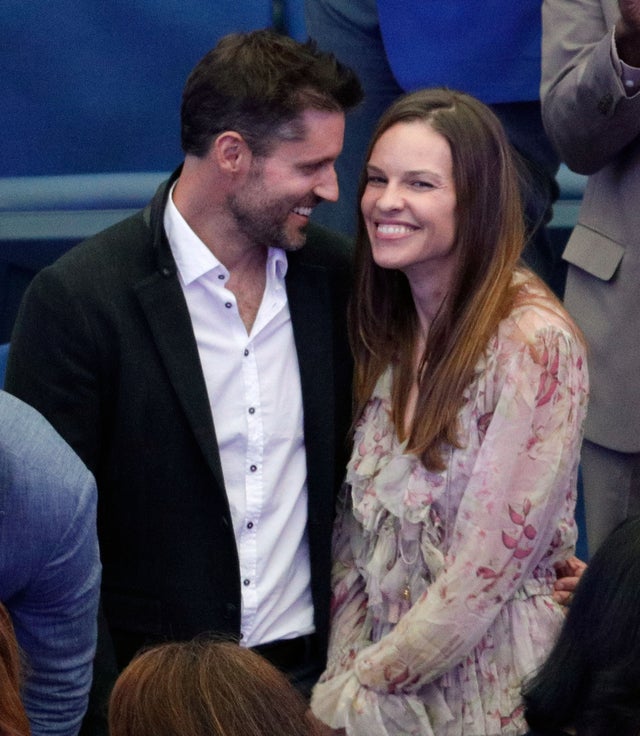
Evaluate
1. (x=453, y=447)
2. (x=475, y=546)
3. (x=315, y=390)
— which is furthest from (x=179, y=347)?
(x=475, y=546)

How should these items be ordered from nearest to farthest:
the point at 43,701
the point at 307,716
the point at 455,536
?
the point at 307,716, the point at 43,701, the point at 455,536

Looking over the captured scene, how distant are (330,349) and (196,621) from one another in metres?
0.52

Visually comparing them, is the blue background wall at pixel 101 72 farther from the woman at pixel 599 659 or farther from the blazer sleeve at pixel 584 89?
the woman at pixel 599 659

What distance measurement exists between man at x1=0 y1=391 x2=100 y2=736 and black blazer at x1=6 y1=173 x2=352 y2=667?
1.01ft

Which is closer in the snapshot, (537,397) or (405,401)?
(537,397)

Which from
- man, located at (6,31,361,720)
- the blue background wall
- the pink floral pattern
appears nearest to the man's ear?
man, located at (6,31,361,720)

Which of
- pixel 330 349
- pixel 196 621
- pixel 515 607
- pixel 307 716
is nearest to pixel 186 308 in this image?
pixel 330 349

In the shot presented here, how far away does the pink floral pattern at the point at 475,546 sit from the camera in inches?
91.3

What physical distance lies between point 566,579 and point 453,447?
0.33 m

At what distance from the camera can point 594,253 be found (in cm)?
281

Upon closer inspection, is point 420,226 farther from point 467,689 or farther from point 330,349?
point 467,689

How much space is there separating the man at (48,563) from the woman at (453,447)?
487 mm

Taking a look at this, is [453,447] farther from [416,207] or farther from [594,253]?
[594,253]

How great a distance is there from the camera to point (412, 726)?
2414 mm
